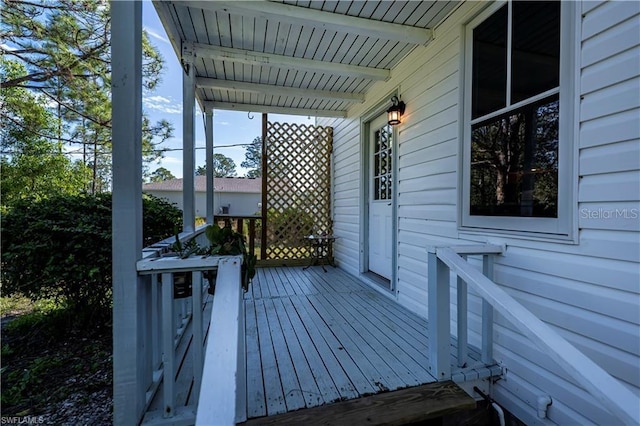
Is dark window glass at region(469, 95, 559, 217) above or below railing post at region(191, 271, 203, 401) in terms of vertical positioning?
above

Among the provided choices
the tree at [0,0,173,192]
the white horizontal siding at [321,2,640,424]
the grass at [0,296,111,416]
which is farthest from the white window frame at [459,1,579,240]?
the tree at [0,0,173,192]

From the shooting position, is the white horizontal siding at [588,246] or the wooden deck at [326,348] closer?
the white horizontal siding at [588,246]

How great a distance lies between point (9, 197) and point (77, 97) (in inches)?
81.7

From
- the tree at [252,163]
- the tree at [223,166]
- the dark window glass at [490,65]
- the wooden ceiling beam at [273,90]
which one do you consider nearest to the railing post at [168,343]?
the dark window glass at [490,65]

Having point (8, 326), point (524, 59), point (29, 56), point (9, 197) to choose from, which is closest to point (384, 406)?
point (524, 59)

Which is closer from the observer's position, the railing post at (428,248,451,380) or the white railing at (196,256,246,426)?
the white railing at (196,256,246,426)

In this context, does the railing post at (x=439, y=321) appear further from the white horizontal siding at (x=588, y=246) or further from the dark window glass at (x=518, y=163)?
the dark window glass at (x=518, y=163)

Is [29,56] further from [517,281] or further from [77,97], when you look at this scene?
[517,281]

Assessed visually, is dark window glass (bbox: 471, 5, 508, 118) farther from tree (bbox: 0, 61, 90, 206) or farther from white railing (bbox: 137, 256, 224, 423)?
tree (bbox: 0, 61, 90, 206)

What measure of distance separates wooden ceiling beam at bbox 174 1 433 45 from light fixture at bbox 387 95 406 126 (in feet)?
2.01

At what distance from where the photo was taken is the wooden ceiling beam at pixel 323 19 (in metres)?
2.07

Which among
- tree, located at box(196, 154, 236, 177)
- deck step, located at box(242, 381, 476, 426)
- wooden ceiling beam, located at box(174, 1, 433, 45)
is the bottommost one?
deck step, located at box(242, 381, 476, 426)

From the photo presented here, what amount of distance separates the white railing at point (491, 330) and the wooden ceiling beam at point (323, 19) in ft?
5.95

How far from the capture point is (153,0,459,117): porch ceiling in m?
2.14
